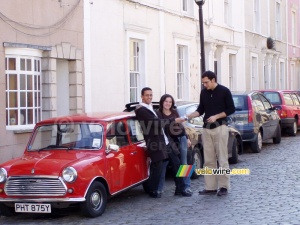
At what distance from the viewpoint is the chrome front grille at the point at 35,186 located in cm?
859

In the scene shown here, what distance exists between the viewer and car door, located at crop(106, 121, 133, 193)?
939 centimetres

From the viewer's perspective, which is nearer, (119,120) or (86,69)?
(119,120)

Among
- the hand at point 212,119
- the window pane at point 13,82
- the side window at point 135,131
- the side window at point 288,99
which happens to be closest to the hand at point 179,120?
the hand at point 212,119

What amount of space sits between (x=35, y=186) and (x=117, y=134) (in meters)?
1.85

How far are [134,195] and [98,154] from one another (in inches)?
77.8

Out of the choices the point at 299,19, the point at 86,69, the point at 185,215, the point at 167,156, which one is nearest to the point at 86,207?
the point at 185,215

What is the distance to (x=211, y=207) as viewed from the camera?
954 cm

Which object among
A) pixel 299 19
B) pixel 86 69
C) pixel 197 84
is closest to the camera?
pixel 86 69

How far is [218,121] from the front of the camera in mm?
10336

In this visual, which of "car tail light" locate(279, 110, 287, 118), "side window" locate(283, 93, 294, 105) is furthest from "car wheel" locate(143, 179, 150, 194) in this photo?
"side window" locate(283, 93, 294, 105)

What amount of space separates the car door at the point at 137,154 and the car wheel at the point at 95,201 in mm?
956

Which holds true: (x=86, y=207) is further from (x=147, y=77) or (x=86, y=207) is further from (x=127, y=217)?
(x=147, y=77)

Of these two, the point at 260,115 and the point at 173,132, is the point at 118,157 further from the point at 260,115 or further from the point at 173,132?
the point at 260,115

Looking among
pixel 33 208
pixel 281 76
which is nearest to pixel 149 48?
pixel 33 208
